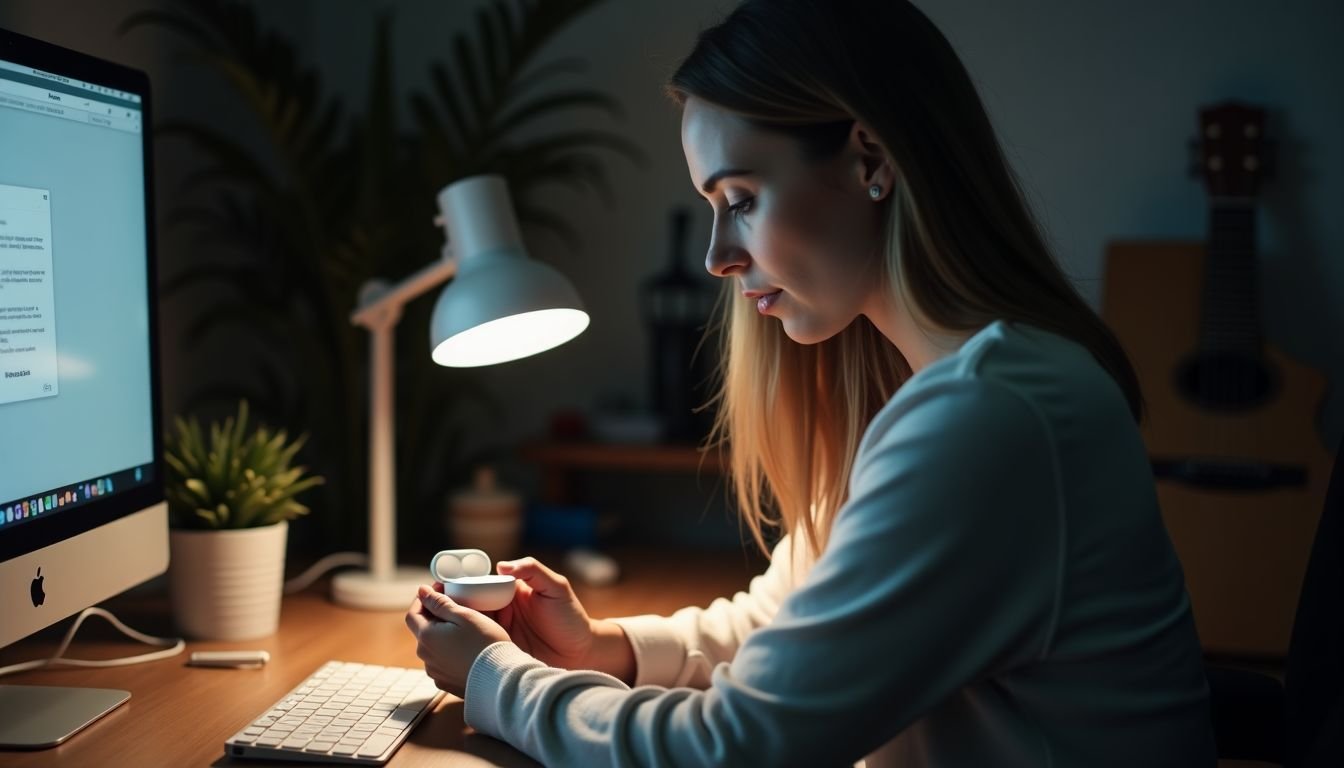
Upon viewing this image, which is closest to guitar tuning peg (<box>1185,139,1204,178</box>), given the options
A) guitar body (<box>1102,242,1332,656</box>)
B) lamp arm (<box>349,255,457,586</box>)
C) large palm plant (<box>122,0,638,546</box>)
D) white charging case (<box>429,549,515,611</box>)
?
guitar body (<box>1102,242,1332,656</box>)

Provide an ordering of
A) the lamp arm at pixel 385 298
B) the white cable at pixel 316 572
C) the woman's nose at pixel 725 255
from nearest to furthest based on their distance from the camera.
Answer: the woman's nose at pixel 725 255 < the lamp arm at pixel 385 298 < the white cable at pixel 316 572

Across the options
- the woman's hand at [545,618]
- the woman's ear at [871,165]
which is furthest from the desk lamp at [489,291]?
the woman's ear at [871,165]

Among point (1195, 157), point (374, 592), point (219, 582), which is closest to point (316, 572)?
point (374, 592)

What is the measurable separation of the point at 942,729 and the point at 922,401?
0.82ft

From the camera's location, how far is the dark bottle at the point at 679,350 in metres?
1.83

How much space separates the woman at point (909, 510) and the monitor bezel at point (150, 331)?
31 centimetres

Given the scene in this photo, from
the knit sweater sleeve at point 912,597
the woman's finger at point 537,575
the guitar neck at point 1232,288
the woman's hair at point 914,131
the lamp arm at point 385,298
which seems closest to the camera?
the knit sweater sleeve at point 912,597

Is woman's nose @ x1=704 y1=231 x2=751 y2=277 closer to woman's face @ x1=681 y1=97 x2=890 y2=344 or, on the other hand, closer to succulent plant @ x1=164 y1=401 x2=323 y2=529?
woman's face @ x1=681 y1=97 x2=890 y2=344

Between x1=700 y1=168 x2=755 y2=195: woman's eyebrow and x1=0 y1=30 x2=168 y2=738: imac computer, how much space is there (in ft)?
1.84

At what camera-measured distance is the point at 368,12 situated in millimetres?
2021

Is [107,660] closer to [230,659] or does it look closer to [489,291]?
[230,659]

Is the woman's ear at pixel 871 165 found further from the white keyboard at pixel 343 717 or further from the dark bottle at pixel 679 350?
the dark bottle at pixel 679 350

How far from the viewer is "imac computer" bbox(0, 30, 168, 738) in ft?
3.13

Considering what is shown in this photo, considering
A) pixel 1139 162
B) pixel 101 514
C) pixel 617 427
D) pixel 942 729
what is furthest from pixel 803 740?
pixel 1139 162
